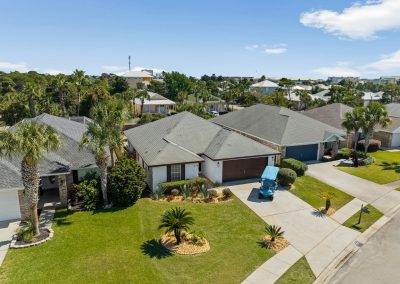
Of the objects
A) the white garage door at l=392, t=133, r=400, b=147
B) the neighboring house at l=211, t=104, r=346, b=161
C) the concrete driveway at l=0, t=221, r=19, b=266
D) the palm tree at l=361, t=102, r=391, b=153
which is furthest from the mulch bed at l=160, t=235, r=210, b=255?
the white garage door at l=392, t=133, r=400, b=147

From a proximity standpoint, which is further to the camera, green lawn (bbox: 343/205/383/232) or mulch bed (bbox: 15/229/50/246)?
green lawn (bbox: 343/205/383/232)

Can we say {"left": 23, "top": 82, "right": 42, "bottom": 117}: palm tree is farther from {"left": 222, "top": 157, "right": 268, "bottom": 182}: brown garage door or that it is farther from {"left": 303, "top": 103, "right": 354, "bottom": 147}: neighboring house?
{"left": 303, "top": 103, "right": 354, "bottom": 147}: neighboring house

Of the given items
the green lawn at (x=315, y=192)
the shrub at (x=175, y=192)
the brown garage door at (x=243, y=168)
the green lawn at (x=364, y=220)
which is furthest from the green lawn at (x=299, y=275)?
the brown garage door at (x=243, y=168)

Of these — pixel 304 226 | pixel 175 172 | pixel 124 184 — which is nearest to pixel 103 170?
pixel 124 184

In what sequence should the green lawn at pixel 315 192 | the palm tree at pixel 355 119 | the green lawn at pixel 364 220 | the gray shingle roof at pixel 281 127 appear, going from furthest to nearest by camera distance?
the palm tree at pixel 355 119 → the gray shingle roof at pixel 281 127 → the green lawn at pixel 315 192 → the green lawn at pixel 364 220

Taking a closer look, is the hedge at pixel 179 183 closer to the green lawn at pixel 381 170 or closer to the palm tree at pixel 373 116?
the green lawn at pixel 381 170

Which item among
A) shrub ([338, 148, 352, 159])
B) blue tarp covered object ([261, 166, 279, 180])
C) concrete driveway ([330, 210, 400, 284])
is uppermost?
blue tarp covered object ([261, 166, 279, 180])
